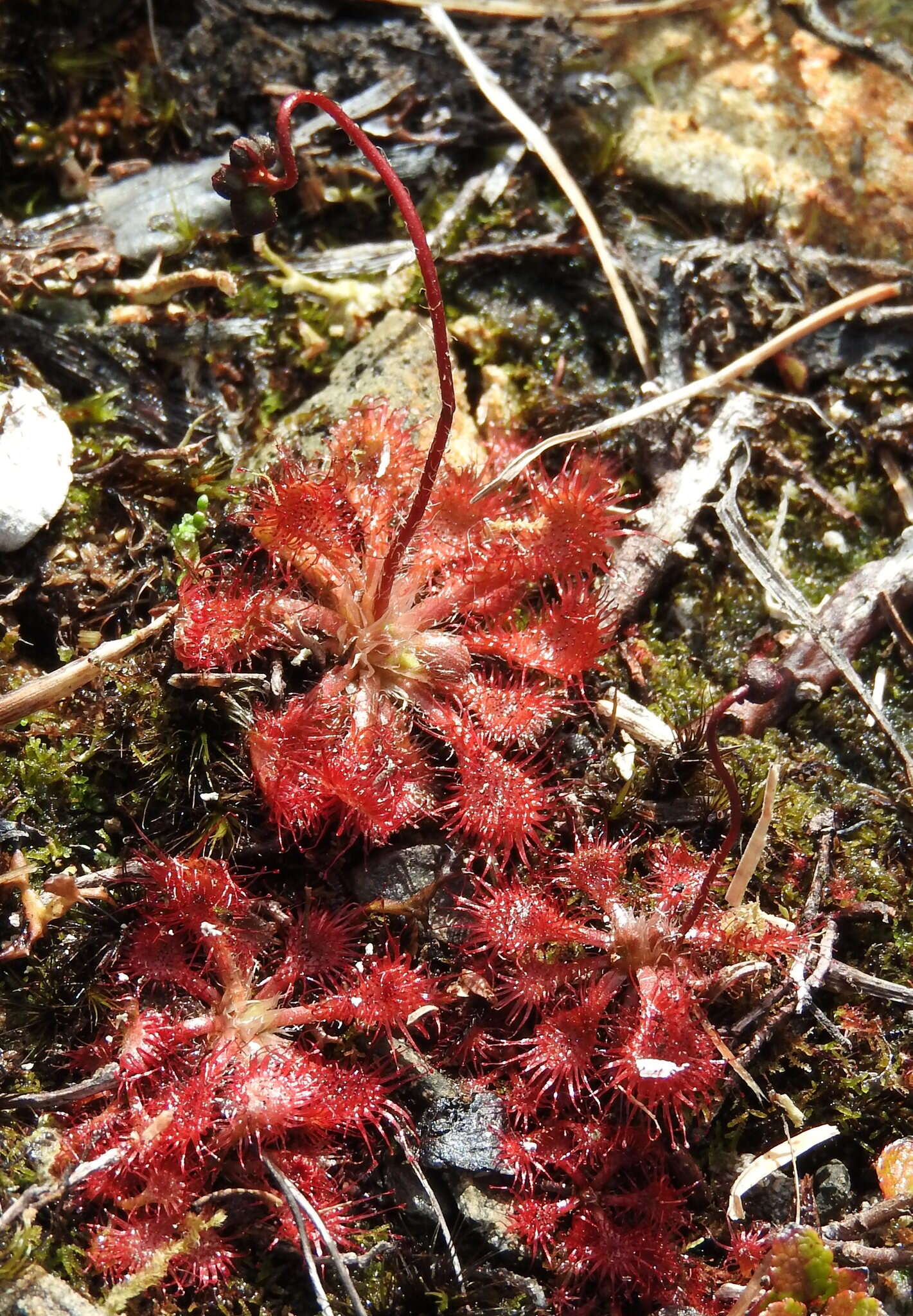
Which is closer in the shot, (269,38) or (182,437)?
(182,437)

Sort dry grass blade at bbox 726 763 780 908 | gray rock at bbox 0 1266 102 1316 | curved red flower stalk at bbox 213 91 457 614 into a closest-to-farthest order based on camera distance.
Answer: curved red flower stalk at bbox 213 91 457 614, gray rock at bbox 0 1266 102 1316, dry grass blade at bbox 726 763 780 908

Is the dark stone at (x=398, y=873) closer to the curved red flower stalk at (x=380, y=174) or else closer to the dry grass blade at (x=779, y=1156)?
the curved red flower stalk at (x=380, y=174)

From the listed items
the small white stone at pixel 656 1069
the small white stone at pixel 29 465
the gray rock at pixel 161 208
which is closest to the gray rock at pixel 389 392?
the small white stone at pixel 29 465

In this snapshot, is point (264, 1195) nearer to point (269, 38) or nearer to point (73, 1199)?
point (73, 1199)

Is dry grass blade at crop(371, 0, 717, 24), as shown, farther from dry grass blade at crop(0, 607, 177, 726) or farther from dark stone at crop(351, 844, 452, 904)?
dark stone at crop(351, 844, 452, 904)

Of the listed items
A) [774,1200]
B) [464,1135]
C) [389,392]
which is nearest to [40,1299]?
[464,1135]

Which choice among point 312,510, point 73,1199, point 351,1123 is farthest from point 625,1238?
point 312,510

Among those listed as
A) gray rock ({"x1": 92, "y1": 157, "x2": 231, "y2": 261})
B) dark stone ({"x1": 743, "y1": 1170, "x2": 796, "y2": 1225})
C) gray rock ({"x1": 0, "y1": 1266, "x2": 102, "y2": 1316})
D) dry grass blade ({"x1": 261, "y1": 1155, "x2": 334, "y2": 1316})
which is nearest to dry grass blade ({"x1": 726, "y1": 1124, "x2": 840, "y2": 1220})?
dark stone ({"x1": 743, "y1": 1170, "x2": 796, "y2": 1225})
